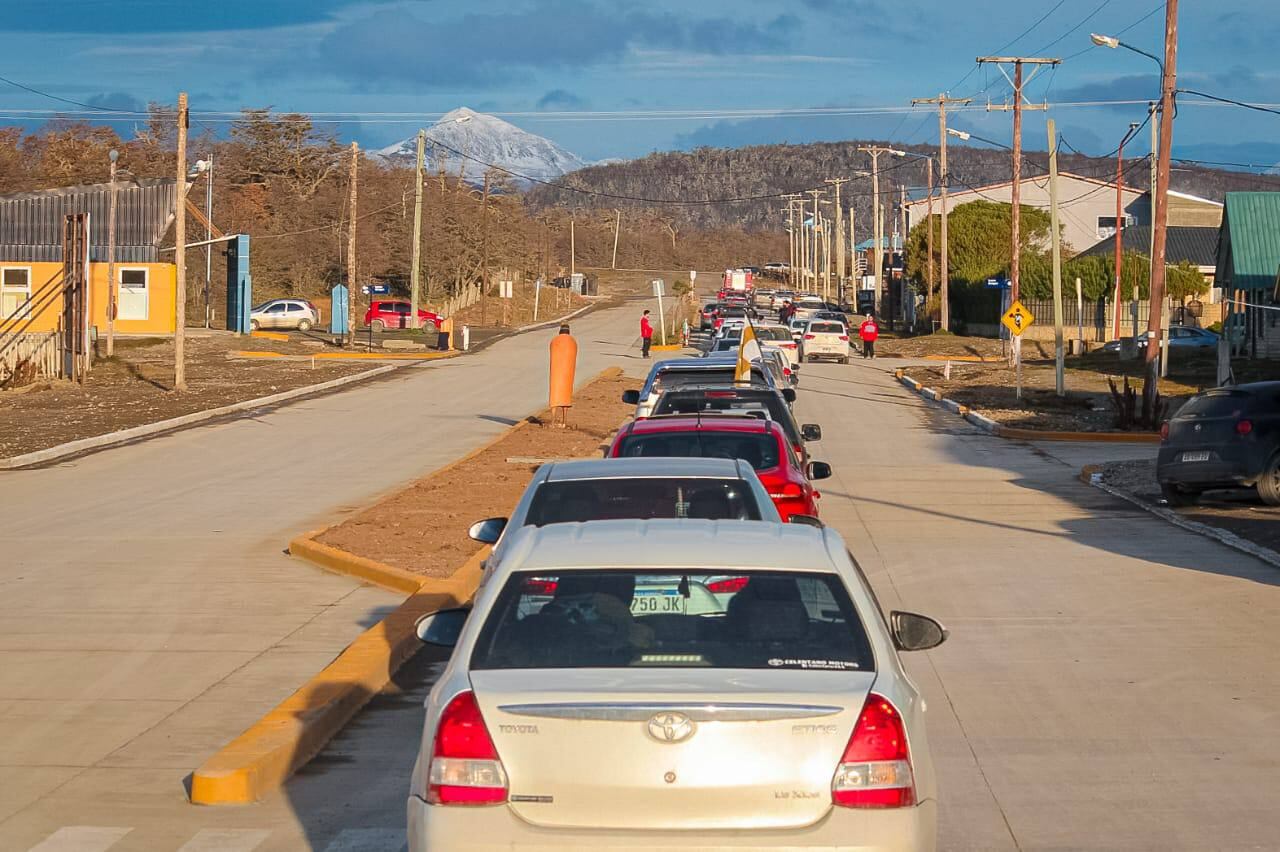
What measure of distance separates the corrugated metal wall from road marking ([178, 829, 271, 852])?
182 feet

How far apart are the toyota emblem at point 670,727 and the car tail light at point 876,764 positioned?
0.46 m

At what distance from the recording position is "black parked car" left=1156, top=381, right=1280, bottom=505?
1966 cm

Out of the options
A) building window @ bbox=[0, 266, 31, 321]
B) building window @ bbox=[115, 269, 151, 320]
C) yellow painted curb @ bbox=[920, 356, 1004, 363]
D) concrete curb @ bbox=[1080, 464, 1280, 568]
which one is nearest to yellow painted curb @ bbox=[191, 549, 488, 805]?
concrete curb @ bbox=[1080, 464, 1280, 568]

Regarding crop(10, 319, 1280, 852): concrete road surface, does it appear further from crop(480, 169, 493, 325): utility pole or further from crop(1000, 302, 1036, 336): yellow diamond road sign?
crop(480, 169, 493, 325): utility pole

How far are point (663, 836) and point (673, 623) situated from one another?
837 mm

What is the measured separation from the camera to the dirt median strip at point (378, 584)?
7797 millimetres

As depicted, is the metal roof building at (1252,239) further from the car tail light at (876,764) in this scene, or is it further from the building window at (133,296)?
the car tail light at (876,764)

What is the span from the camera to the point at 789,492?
1259cm

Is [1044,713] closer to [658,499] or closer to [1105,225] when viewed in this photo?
[658,499]

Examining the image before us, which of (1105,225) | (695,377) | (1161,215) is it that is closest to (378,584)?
(695,377)

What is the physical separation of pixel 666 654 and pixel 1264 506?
17.1m

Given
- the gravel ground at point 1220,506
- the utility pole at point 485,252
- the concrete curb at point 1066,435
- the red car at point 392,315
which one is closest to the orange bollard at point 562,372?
the concrete curb at point 1066,435

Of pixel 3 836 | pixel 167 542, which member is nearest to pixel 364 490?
pixel 167 542

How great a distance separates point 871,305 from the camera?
106 m
